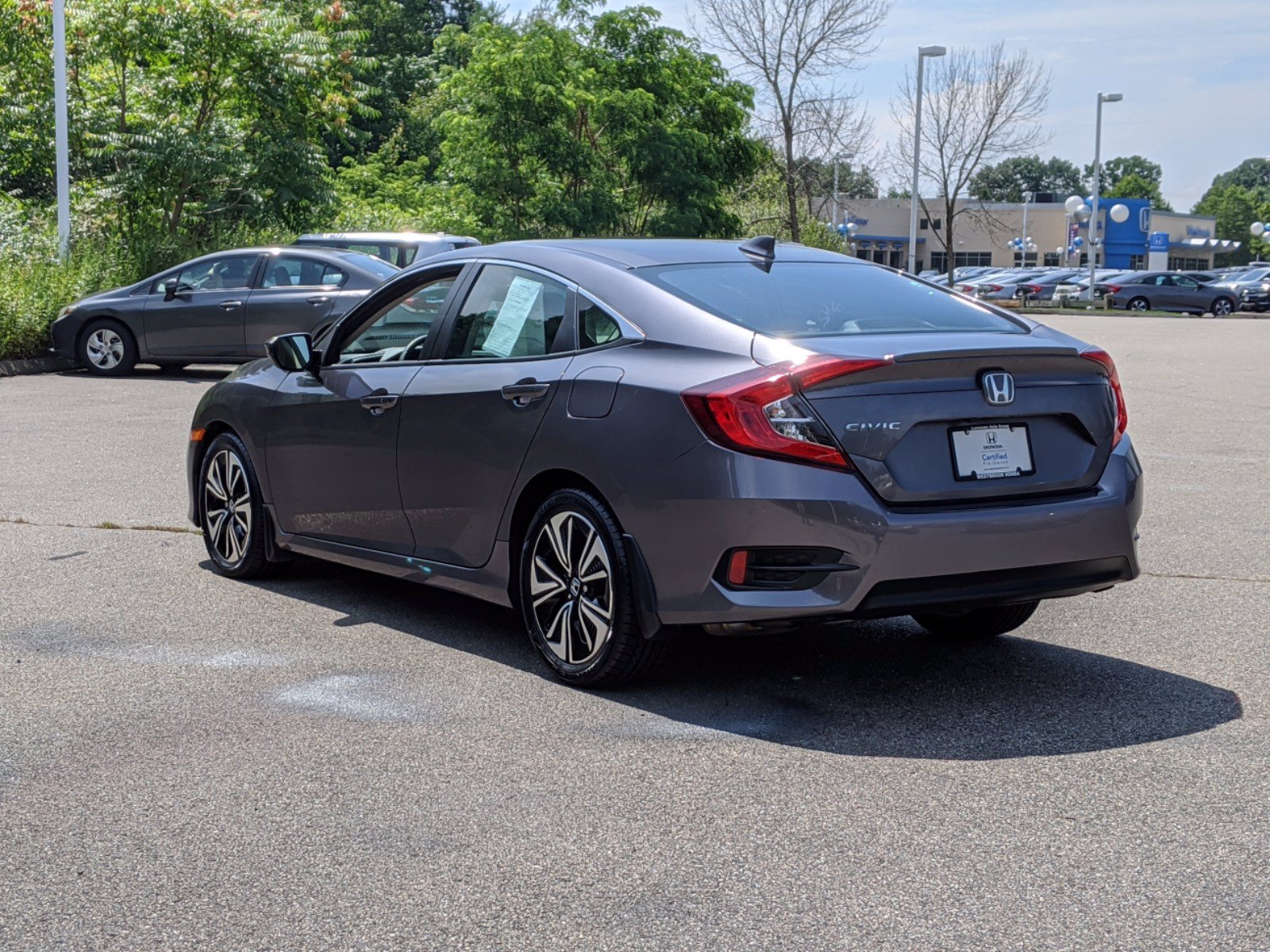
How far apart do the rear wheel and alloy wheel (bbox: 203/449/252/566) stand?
40.7 feet

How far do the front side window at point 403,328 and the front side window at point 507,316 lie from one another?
0.67 ft

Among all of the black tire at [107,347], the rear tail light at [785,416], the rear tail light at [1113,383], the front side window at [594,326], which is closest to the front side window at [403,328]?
the front side window at [594,326]

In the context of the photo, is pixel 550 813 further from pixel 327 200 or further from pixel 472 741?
pixel 327 200

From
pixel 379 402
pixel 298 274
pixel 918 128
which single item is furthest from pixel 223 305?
pixel 918 128

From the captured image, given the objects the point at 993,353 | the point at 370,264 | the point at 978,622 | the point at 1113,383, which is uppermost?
the point at 370,264

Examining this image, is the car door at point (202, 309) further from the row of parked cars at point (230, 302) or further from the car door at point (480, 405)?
the car door at point (480, 405)

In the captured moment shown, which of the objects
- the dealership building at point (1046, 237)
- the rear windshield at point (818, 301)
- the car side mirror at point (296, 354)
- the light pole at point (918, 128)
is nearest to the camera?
the rear windshield at point (818, 301)

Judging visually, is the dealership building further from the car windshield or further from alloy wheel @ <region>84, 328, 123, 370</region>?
alloy wheel @ <region>84, 328, 123, 370</region>

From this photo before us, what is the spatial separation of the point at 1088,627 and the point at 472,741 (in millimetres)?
2743

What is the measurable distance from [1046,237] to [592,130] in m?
95.7

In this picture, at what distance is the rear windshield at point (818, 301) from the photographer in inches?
206

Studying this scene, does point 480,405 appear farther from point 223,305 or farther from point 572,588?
point 223,305

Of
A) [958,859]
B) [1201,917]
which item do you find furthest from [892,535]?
[1201,917]

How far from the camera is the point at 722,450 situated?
4.76 metres
